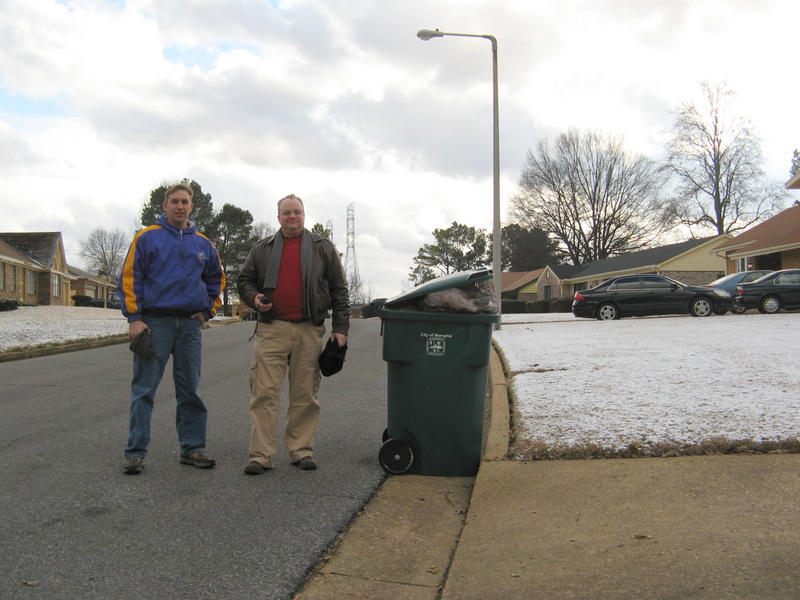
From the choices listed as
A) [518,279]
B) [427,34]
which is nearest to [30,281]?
[427,34]

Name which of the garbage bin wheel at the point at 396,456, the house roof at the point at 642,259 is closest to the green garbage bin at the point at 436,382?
the garbage bin wheel at the point at 396,456

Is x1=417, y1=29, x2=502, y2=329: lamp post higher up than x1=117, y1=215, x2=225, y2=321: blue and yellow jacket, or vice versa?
x1=417, y1=29, x2=502, y2=329: lamp post

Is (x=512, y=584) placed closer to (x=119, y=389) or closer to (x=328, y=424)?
(x=328, y=424)

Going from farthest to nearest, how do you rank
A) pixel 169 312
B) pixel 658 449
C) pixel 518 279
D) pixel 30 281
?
pixel 518 279 < pixel 30 281 < pixel 169 312 < pixel 658 449

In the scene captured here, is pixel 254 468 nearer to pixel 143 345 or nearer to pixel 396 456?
pixel 396 456

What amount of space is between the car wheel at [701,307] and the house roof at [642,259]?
25.1m

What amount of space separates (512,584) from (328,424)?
381cm

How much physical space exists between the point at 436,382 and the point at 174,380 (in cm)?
178

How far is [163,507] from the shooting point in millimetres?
3959

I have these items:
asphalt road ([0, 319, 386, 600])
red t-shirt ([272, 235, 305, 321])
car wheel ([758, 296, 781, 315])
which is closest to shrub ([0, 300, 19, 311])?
asphalt road ([0, 319, 386, 600])

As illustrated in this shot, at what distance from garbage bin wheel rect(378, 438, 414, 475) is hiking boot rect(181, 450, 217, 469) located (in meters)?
1.16

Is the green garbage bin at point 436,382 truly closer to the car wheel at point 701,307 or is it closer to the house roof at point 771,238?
the car wheel at point 701,307

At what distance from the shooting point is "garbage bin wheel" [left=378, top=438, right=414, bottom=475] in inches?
183

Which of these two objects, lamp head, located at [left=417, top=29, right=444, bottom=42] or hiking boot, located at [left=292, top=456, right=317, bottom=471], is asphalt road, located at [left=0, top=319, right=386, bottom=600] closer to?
hiking boot, located at [left=292, top=456, right=317, bottom=471]
